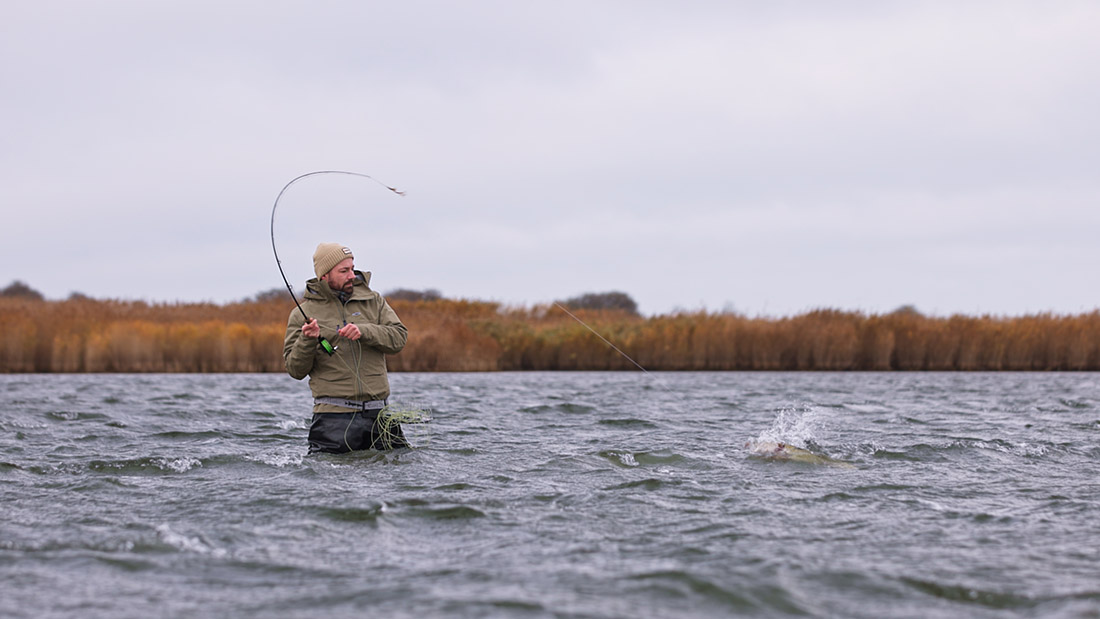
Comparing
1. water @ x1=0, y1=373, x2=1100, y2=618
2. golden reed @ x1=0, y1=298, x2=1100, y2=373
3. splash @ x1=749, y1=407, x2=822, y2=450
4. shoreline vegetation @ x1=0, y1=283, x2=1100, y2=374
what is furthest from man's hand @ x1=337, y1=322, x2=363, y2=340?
golden reed @ x1=0, y1=298, x2=1100, y2=373

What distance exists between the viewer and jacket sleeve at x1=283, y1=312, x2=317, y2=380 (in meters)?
7.39

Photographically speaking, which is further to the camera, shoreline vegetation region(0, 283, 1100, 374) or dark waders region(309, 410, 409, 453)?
shoreline vegetation region(0, 283, 1100, 374)

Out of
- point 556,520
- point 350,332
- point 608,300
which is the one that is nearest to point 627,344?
point 350,332

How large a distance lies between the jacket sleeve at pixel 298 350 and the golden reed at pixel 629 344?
1453 centimetres

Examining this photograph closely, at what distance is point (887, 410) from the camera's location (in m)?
13.7

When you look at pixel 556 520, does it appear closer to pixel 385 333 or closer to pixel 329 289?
pixel 385 333

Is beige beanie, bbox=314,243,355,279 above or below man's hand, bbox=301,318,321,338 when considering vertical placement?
above

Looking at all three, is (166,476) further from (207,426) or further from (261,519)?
(207,426)

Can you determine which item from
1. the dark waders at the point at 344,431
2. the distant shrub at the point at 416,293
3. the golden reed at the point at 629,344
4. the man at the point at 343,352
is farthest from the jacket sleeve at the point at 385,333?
the golden reed at the point at 629,344

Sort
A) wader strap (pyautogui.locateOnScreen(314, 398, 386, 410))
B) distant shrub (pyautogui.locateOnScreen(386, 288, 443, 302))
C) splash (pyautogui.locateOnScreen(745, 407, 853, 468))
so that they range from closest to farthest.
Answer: wader strap (pyautogui.locateOnScreen(314, 398, 386, 410)), splash (pyautogui.locateOnScreen(745, 407, 853, 468)), distant shrub (pyautogui.locateOnScreen(386, 288, 443, 302))

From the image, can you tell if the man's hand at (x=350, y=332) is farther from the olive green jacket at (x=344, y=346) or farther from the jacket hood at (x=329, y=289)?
the jacket hood at (x=329, y=289)

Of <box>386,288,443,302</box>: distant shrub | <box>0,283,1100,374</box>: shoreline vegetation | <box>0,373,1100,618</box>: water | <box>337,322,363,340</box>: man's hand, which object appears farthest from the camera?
<box>0,283,1100,374</box>: shoreline vegetation

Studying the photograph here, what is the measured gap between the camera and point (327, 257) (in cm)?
757

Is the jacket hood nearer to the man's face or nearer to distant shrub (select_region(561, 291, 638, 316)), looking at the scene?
the man's face
